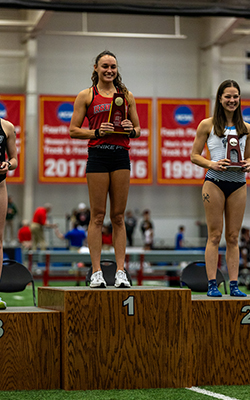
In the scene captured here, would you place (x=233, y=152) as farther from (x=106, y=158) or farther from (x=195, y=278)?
(x=195, y=278)

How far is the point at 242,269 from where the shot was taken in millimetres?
12836

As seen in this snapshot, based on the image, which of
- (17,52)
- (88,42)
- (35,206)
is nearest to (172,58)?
(88,42)

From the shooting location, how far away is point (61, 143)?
17.6 metres

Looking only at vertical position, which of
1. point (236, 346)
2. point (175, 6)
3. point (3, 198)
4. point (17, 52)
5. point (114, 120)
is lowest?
point (236, 346)

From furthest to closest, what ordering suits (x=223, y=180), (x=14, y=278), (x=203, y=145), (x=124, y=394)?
1. (x=14, y=278)
2. (x=203, y=145)
3. (x=223, y=180)
4. (x=124, y=394)

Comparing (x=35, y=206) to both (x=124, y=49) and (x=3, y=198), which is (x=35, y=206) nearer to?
(x=124, y=49)

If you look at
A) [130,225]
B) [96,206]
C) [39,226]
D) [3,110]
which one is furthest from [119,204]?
[130,225]

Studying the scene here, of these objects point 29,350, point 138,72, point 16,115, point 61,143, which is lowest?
point 29,350

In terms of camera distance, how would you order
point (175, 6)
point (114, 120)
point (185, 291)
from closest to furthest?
point (185, 291) < point (114, 120) < point (175, 6)

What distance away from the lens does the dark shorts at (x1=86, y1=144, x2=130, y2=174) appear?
4125 millimetres

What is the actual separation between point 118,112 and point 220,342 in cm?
173

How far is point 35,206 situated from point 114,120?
16099mm

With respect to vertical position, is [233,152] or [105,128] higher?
[105,128]

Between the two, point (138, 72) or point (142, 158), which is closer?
point (142, 158)
